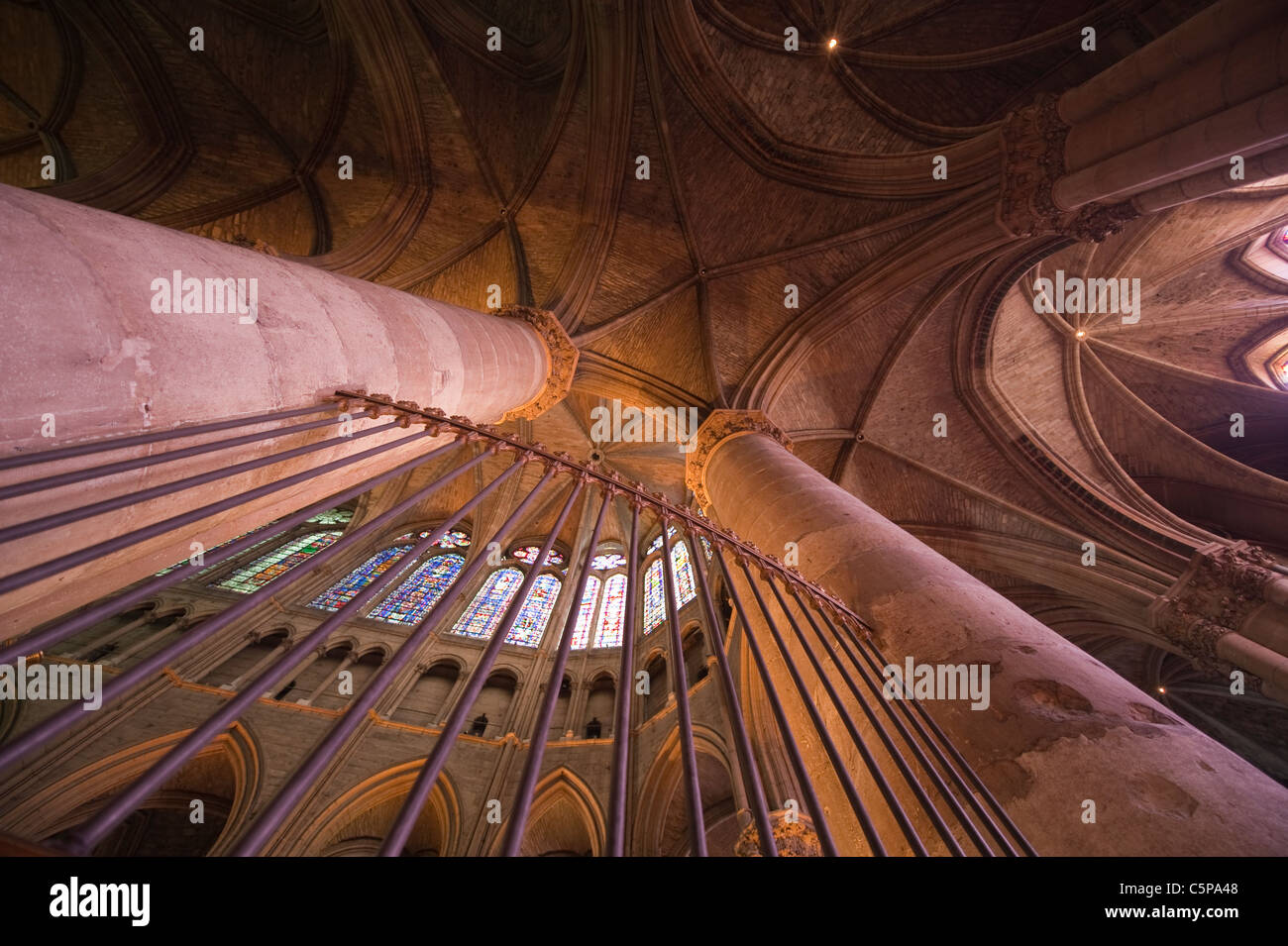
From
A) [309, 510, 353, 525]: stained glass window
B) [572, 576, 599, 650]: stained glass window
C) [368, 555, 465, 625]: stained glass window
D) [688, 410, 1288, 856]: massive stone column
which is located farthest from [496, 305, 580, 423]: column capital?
[309, 510, 353, 525]: stained glass window

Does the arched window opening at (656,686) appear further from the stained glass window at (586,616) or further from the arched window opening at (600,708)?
the stained glass window at (586,616)

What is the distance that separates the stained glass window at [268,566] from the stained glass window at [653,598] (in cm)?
681

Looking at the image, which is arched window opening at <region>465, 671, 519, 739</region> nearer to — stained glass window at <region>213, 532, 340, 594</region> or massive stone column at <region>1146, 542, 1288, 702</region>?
stained glass window at <region>213, 532, 340, 594</region>

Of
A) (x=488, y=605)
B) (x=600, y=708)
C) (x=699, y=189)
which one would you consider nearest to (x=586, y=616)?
(x=488, y=605)

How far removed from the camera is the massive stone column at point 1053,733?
1.59 meters

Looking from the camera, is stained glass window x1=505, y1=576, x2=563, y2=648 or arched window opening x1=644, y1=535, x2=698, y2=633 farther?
arched window opening x1=644, y1=535, x2=698, y2=633

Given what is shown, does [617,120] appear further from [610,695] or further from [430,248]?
[610,695]

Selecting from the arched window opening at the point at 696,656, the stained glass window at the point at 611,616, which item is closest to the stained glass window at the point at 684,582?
the arched window opening at the point at 696,656

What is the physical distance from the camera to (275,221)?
32.5 feet

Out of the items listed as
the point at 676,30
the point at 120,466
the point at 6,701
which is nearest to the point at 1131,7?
the point at 676,30

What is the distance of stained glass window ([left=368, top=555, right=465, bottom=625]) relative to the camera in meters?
11.4

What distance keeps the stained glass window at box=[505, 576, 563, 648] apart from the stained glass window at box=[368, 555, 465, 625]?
5.71ft

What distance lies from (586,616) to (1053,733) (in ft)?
35.7

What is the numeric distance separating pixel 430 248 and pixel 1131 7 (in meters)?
9.84
